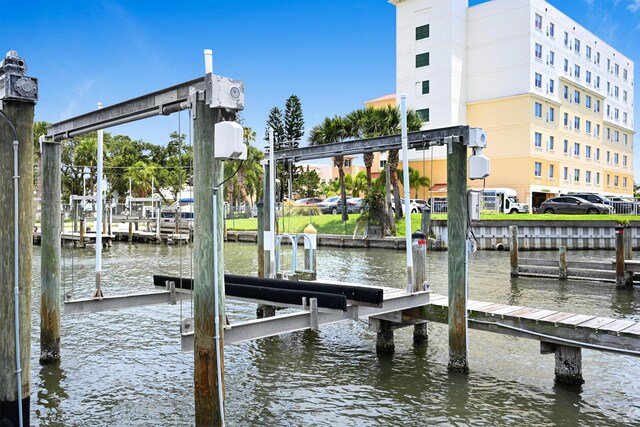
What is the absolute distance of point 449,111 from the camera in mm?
58750

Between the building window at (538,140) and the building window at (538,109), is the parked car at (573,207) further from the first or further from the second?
the building window at (538,109)

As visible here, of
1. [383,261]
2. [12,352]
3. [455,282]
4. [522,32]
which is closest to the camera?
[12,352]

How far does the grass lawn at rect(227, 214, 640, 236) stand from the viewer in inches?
1625

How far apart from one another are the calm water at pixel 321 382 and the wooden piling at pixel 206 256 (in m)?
1.92

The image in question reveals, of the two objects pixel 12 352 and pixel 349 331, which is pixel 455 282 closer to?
pixel 349 331

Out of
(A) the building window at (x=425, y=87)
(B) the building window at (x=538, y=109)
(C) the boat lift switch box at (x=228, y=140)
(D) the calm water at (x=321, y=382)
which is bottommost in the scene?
(D) the calm water at (x=321, y=382)

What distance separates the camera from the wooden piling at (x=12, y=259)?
6.95 meters

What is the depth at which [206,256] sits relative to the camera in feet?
22.4

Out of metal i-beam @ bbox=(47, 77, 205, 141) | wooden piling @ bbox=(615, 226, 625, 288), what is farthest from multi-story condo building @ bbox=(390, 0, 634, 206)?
metal i-beam @ bbox=(47, 77, 205, 141)

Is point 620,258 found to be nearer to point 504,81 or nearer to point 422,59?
point 504,81

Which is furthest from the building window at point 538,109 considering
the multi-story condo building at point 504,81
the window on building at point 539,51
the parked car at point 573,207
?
the parked car at point 573,207

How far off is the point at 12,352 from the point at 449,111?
182 ft

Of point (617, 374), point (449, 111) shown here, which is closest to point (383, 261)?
point (617, 374)

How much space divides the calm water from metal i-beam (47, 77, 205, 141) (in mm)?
4201
